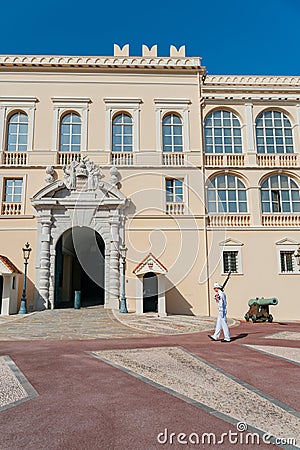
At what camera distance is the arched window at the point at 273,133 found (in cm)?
2273

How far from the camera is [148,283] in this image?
741 inches

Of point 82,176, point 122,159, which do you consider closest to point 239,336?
point 82,176

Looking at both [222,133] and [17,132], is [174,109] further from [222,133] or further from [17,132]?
[17,132]

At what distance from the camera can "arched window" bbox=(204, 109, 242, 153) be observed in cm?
2272

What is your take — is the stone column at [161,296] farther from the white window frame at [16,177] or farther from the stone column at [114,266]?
the white window frame at [16,177]

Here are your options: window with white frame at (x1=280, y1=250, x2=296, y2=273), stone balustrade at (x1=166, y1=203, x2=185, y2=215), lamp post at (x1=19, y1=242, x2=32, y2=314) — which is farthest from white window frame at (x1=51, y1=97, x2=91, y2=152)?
window with white frame at (x1=280, y1=250, x2=296, y2=273)

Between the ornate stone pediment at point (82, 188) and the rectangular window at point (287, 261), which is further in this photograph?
the rectangular window at point (287, 261)

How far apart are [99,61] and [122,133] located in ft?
15.5

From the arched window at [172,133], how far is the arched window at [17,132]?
319 inches

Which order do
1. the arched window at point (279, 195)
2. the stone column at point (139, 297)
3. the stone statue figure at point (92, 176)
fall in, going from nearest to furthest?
the stone column at point (139, 297) → the stone statue figure at point (92, 176) → the arched window at point (279, 195)

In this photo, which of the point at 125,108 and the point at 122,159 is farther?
the point at 125,108

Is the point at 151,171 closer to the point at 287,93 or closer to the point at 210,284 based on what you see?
the point at 210,284

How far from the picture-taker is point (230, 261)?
2119cm

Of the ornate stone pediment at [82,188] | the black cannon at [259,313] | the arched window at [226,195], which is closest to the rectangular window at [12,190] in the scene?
the ornate stone pediment at [82,188]
